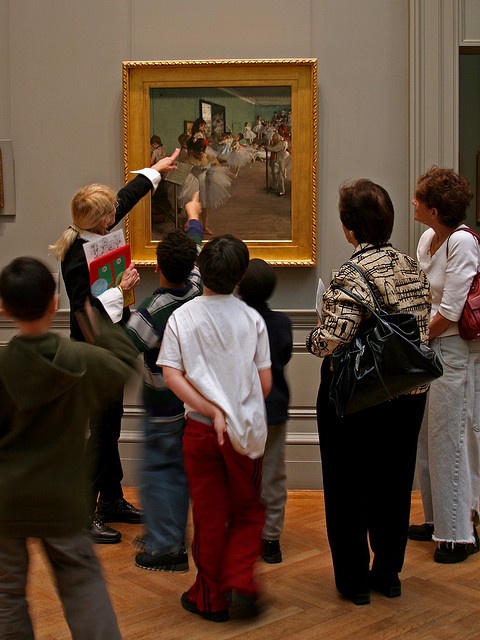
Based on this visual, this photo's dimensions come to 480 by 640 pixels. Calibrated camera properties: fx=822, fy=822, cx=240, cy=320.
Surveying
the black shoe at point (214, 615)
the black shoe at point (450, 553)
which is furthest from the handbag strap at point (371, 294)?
the black shoe at point (450, 553)

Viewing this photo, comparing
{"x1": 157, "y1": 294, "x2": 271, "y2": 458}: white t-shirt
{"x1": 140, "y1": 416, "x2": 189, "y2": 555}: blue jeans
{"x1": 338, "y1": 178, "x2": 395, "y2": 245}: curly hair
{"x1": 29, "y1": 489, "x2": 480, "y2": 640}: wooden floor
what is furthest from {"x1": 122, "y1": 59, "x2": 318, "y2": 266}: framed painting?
{"x1": 157, "y1": 294, "x2": 271, "y2": 458}: white t-shirt

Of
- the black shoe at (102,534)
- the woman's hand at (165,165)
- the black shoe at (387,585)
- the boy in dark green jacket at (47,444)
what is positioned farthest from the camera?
the woman's hand at (165,165)

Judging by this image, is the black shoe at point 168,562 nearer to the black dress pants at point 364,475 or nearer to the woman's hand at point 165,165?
the black dress pants at point 364,475

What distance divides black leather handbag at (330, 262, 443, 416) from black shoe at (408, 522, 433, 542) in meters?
1.58

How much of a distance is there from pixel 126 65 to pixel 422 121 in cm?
206

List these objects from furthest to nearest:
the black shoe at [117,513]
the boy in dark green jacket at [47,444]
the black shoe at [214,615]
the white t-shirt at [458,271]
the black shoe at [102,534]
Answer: the black shoe at [117,513] → the black shoe at [102,534] → the white t-shirt at [458,271] → the black shoe at [214,615] → the boy in dark green jacket at [47,444]

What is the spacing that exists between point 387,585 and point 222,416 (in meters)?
1.22

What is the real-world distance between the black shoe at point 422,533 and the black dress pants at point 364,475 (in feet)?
3.39

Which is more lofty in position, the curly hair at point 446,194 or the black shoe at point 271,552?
the curly hair at point 446,194

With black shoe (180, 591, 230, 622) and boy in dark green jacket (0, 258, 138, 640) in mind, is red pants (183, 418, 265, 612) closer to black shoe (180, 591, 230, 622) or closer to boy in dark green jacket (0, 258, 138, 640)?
black shoe (180, 591, 230, 622)

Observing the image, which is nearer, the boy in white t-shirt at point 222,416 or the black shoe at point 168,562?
the boy in white t-shirt at point 222,416

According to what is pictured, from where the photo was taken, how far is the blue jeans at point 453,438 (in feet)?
14.1

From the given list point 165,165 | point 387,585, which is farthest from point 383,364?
point 165,165

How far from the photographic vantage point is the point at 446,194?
14.1 feet
